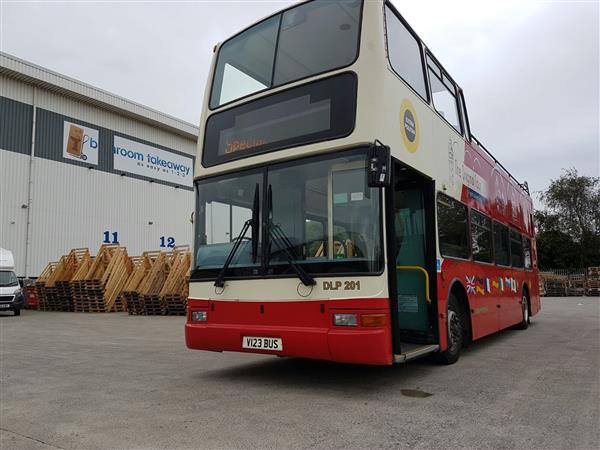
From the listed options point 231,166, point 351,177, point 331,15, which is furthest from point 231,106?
point 351,177

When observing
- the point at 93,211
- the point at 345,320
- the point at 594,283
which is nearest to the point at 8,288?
the point at 93,211

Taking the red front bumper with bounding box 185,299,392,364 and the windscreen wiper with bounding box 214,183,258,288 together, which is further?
the windscreen wiper with bounding box 214,183,258,288

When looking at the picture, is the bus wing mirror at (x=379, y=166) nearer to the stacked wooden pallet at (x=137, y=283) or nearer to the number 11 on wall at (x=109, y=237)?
the stacked wooden pallet at (x=137, y=283)

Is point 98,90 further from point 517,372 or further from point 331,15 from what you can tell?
point 517,372

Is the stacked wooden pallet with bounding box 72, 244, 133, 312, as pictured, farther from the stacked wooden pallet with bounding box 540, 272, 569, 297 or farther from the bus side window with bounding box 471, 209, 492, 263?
the stacked wooden pallet with bounding box 540, 272, 569, 297

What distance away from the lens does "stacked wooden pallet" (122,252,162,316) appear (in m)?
20.0

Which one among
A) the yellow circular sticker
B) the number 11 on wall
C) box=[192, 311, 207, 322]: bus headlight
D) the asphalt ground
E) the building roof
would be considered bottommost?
the asphalt ground

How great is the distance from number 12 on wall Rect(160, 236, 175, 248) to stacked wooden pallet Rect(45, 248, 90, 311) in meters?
8.85

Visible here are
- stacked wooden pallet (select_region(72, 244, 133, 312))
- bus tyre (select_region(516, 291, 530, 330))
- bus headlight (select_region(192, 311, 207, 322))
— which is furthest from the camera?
stacked wooden pallet (select_region(72, 244, 133, 312))

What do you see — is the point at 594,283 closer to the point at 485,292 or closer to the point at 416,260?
the point at 485,292

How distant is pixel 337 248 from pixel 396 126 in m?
1.61

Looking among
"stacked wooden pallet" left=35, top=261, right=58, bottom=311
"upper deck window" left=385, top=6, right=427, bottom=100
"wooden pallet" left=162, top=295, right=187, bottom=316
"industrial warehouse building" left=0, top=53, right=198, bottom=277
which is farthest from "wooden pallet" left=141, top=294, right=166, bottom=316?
"upper deck window" left=385, top=6, right=427, bottom=100

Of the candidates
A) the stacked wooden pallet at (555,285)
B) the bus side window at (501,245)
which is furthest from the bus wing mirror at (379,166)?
the stacked wooden pallet at (555,285)

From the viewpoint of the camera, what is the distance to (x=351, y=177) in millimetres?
5469
